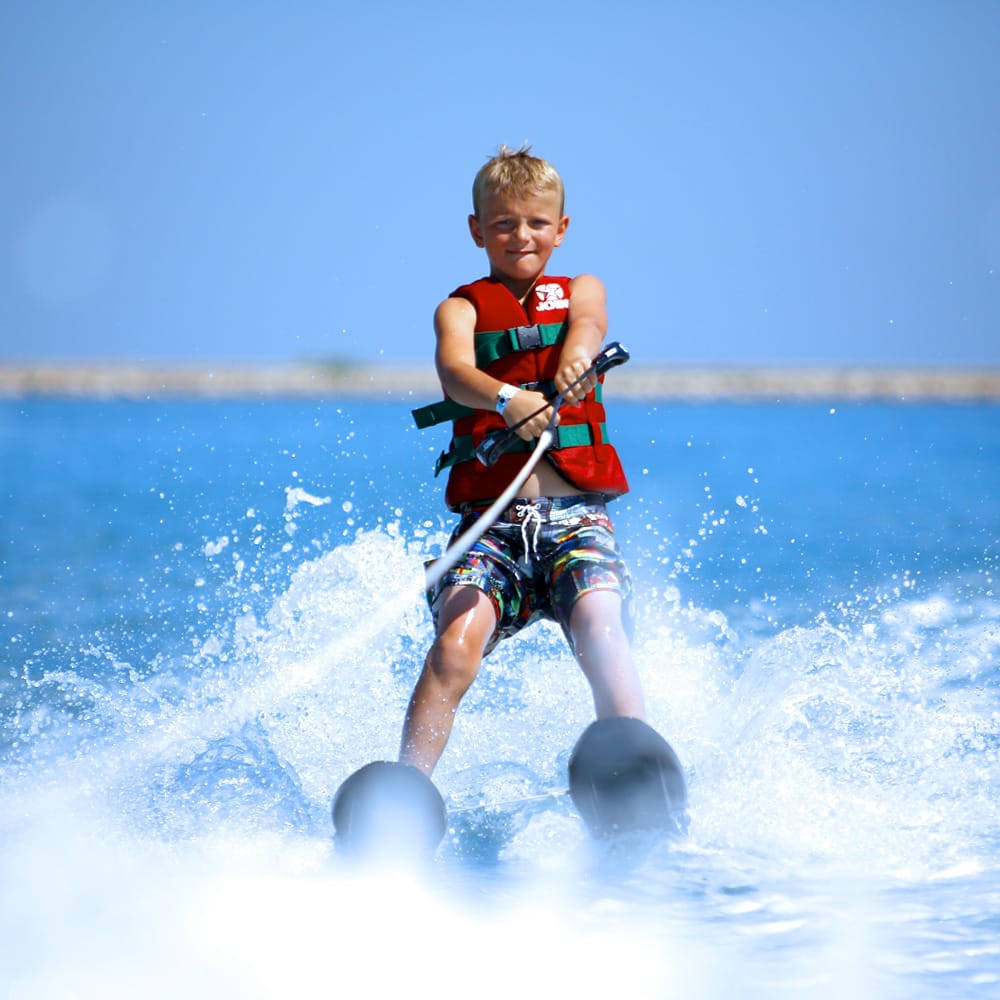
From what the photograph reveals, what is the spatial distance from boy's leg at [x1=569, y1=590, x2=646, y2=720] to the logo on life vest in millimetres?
715

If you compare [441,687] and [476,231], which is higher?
[476,231]

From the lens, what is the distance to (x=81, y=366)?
164 ft

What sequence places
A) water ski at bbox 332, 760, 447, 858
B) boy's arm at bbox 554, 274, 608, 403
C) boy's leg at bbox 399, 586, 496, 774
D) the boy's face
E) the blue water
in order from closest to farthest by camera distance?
the blue water
water ski at bbox 332, 760, 447, 858
boy's leg at bbox 399, 586, 496, 774
boy's arm at bbox 554, 274, 608, 403
the boy's face

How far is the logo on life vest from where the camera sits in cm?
329

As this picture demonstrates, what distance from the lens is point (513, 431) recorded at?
304 cm

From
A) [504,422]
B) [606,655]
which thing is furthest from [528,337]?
[606,655]

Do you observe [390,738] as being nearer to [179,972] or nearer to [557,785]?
[557,785]

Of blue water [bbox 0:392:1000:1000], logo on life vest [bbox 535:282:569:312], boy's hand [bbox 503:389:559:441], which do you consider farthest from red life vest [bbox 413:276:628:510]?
blue water [bbox 0:392:1000:1000]

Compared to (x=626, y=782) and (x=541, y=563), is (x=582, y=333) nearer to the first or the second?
(x=541, y=563)

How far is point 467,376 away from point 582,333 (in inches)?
12.0

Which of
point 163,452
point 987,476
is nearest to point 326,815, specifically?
point 987,476

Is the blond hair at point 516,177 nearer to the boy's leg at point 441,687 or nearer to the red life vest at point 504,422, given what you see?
the red life vest at point 504,422

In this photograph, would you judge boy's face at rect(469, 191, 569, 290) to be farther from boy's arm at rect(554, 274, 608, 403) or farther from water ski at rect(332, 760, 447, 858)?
water ski at rect(332, 760, 447, 858)

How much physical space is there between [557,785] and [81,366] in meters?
49.5
